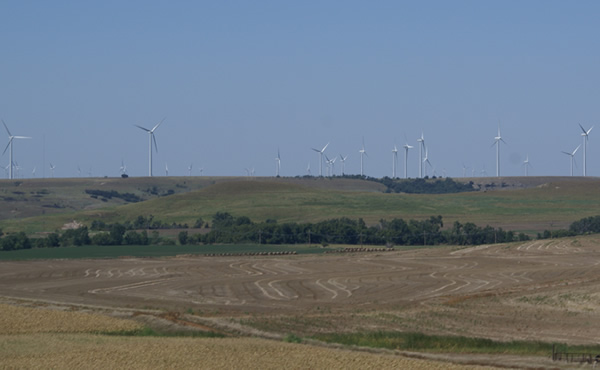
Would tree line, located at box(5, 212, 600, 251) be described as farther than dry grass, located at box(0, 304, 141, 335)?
Yes

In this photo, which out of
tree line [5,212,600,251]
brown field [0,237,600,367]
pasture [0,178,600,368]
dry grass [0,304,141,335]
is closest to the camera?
pasture [0,178,600,368]

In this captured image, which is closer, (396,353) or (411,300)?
(396,353)

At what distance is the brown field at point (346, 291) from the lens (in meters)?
43.1

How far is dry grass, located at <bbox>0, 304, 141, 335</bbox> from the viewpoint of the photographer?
39.6 meters

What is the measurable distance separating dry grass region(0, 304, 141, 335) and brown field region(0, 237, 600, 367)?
2.81m

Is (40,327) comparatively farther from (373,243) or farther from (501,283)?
(373,243)

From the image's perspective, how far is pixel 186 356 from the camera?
1217 inches

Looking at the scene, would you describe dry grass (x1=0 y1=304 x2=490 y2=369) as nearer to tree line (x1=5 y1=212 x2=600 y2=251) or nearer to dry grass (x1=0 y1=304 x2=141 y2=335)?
dry grass (x1=0 y1=304 x2=141 y2=335)

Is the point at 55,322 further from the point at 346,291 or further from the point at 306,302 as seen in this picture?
the point at 346,291

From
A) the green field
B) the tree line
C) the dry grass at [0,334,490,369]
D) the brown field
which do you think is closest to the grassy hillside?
the tree line

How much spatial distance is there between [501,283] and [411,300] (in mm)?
11672

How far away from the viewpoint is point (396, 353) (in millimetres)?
33875

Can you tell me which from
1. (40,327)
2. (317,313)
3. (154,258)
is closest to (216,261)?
(154,258)

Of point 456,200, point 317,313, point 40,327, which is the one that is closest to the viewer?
point 40,327
